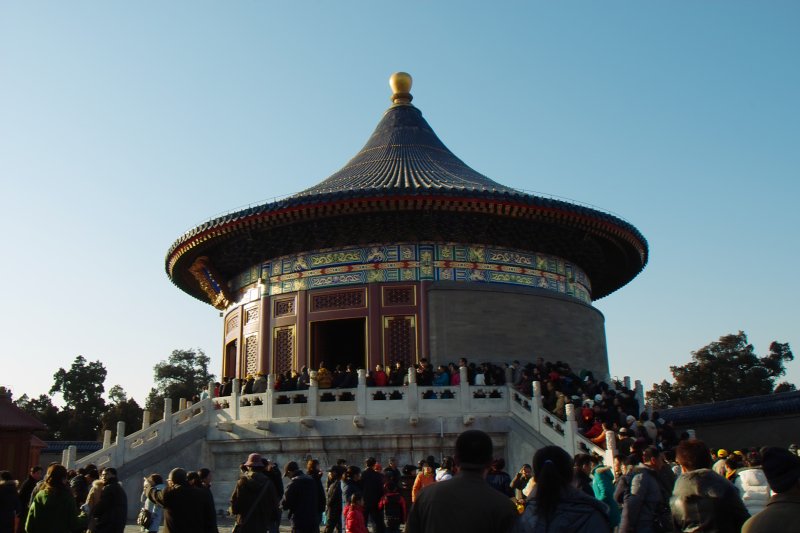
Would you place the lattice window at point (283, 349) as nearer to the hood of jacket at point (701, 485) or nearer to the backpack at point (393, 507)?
the backpack at point (393, 507)

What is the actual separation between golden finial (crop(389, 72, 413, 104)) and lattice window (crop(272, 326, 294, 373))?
32.6 feet

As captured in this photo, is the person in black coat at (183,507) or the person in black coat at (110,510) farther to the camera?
the person in black coat at (110,510)

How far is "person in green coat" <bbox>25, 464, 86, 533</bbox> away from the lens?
7.17 metres

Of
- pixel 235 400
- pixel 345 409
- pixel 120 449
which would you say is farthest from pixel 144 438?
pixel 345 409

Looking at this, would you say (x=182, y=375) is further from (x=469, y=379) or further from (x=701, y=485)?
(x=701, y=485)

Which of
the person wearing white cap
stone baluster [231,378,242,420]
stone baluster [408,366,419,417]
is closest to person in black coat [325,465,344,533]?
the person wearing white cap

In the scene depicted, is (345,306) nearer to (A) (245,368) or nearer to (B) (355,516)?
(A) (245,368)

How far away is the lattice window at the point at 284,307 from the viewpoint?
20.1 m

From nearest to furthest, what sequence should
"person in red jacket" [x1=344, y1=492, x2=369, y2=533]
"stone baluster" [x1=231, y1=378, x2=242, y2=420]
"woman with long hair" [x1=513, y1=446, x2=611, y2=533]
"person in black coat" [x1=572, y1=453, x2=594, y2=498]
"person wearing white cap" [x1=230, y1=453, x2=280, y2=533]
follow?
"woman with long hair" [x1=513, y1=446, x2=611, y2=533], "person in black coat" [x1=572, y1=453, x2=594, y2=498], "person wearing white cap" [x1=230, y1=453, x2=280, y2=533], "person in red jacket" [x1=344, y1=492, x2=369, y2=533], "stone baluster" [x1=231, y1=378, x2=242, y2=420]

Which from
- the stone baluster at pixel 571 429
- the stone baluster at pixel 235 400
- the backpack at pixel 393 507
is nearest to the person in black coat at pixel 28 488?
the backpack at pixel 393 507

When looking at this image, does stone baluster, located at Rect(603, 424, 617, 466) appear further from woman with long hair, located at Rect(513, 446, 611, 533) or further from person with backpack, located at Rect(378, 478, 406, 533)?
woman with long hair, located at Rect(513, 446, 611, 533)

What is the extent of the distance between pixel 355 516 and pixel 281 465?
7.33m

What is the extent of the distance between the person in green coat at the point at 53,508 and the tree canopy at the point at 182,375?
137 feet

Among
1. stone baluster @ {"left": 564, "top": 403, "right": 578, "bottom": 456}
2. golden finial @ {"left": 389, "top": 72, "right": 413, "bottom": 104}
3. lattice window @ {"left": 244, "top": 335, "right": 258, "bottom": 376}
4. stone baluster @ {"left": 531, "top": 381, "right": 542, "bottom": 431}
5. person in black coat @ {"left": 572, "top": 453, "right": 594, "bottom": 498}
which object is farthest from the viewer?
golden finial @ {"left": 389, "top": 72, "right": 413, "bottom": 104}
